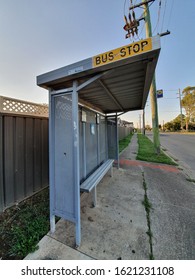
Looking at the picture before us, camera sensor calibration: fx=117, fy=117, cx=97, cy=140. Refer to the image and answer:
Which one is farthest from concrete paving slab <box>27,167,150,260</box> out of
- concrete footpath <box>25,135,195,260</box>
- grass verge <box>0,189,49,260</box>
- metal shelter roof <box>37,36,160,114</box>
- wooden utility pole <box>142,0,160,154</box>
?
wooden utility pole <box>142,0,160,154</box>

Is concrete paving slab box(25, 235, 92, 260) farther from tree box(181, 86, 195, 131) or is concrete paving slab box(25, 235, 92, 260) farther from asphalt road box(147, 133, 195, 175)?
tree box(181, 86, 195, 131)

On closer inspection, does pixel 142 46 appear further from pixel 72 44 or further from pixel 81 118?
pixel 72 44

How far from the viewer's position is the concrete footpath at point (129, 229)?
143 centimetres

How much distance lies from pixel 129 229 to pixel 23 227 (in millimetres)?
1665

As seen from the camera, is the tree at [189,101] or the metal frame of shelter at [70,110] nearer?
the metal frame of shelter at [70,110]

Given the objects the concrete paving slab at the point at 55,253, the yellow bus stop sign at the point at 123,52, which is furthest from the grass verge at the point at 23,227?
the yellow bus stop sign at the point at 123,52

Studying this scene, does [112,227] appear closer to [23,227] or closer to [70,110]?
[23,227]

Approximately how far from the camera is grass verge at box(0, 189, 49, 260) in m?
1.46

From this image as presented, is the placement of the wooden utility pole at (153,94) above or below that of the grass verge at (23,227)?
above

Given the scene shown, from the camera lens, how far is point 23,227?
6.05ft

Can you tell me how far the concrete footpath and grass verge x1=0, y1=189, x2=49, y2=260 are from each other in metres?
0.14

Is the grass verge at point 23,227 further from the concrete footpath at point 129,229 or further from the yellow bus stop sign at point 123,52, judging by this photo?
the yellow bus stop sign at point 123,52

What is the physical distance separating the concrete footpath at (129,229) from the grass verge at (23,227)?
137 millimetres

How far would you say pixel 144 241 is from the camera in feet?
5.20
